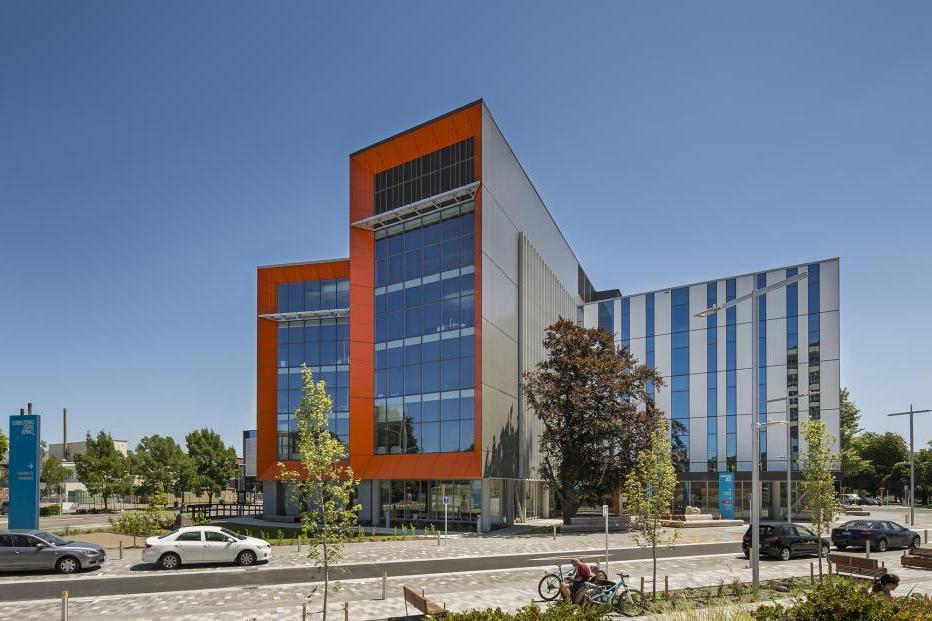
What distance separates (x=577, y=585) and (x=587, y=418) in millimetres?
25810

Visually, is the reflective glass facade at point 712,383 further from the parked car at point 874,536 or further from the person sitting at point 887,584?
the person sitting at point 887,584

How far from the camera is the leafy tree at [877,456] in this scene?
293 ft

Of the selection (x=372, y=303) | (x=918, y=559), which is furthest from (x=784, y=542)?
(x=372, y=303)

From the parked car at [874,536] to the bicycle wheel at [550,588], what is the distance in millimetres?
16489

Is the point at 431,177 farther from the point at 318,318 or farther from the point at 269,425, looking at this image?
the point at 269,425

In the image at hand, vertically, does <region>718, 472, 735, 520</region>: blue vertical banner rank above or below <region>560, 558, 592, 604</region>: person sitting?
below

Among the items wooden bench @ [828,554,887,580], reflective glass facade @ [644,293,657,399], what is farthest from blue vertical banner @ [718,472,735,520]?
wooden bench @ [828,554,887,580]

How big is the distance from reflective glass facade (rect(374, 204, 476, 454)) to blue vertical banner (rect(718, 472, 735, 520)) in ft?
68.8

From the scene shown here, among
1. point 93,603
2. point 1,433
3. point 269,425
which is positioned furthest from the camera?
point 269,425

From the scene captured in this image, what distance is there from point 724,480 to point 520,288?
66.0ft

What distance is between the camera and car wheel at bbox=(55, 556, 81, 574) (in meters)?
24.8

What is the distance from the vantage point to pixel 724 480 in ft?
168

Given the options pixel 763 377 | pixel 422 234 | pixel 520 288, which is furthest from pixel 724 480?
pixel 422 234

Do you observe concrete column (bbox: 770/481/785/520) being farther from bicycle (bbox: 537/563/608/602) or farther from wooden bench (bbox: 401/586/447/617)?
wooden bench (bbox: 401/586/447/617)
